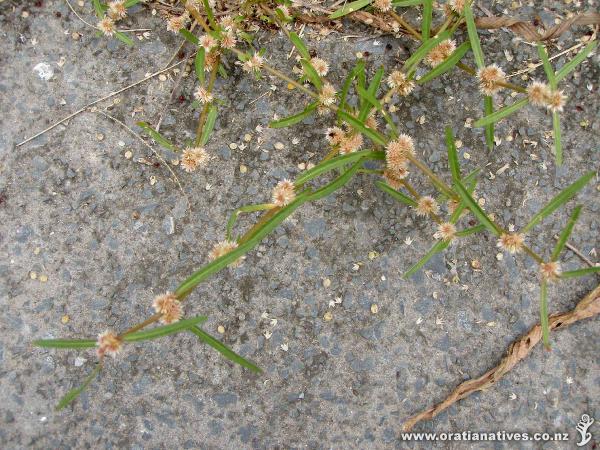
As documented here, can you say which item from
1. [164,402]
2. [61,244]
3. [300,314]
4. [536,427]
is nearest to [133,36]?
[61,244]

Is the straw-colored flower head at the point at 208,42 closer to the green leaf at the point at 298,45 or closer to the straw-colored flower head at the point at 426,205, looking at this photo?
the green leaf at the point at 298,45

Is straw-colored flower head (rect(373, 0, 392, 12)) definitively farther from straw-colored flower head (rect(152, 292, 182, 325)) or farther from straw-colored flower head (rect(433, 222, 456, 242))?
straw-colored flower head (rect(152, 292, 182, 325))

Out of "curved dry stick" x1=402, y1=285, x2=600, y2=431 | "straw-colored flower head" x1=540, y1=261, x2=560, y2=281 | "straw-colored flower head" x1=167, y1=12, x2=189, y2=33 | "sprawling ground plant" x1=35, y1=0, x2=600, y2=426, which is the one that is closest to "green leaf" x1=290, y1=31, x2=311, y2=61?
"sprawling ground plant" x1=35, y1=0, x2=600, y2=426

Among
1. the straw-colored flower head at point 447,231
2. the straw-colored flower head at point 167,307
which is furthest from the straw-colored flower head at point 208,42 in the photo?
the straw-colored flower head at point 447,231

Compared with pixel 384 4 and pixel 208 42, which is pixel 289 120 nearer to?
pixel 208 42

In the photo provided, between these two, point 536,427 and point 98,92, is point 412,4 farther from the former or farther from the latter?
point 536,427

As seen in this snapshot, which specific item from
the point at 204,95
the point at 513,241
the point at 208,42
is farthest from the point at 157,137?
the point at 513,241

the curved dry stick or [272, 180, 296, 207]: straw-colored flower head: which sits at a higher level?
[272, 180, 296, 207]: straw-colored flower head
